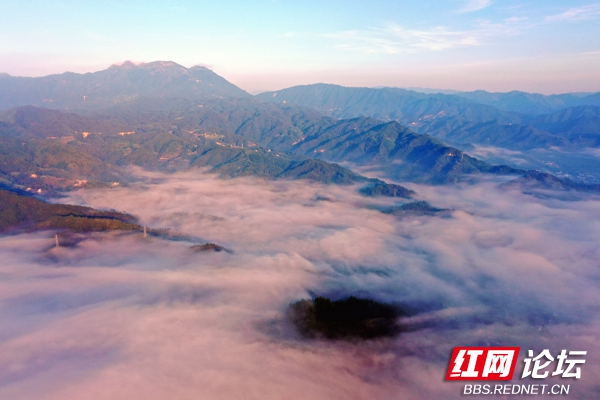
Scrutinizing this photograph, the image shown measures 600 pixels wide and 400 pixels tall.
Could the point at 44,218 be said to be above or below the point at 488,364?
below

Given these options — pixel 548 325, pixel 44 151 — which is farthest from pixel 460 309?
pixel 44 151

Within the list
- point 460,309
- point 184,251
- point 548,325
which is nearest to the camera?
point 548,325

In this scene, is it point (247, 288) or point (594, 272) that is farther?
point (594, 272)

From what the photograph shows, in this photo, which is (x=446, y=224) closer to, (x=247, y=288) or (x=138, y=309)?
(x=247, y=288)

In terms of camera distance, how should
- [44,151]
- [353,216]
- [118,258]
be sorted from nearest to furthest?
[118,258]
[353,216]
[44,151]

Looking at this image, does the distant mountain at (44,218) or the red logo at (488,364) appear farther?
the distant mountain at (44,218)

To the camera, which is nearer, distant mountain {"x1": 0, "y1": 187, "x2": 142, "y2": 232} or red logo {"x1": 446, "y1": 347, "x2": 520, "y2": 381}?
red logo {"x1": 446, "y1": 347, "x2": 520, "y2": 381}

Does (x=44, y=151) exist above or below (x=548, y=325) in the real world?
above

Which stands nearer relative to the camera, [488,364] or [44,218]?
[488,364]

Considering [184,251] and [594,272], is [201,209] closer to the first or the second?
[184,251]

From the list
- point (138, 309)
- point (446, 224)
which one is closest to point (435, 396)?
point (138, 309)
